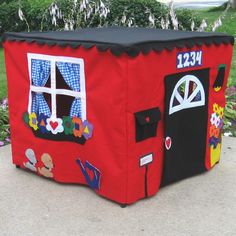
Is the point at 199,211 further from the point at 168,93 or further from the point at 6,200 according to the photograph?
the point at 6,200

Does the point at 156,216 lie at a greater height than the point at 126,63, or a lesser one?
lesser

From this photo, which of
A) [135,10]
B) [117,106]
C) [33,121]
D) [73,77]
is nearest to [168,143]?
[117,106]

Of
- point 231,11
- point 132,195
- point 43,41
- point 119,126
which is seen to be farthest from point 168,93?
point 231,11

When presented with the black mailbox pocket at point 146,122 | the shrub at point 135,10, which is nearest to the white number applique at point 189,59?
the black mailbox pocket at point 146,122

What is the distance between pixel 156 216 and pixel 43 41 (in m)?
1.53

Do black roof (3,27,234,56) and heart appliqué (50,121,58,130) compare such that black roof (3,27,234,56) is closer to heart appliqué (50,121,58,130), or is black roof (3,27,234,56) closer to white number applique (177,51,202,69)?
white number applique (177,51,202,69)

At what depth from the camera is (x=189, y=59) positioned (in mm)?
3637

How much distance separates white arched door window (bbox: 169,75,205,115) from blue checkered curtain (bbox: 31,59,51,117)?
972mm

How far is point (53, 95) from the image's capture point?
3723mm

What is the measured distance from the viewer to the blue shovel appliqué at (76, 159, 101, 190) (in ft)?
11.8

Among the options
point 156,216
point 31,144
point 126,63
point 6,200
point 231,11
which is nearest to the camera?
point 126,63

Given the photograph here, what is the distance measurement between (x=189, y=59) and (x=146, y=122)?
656 mm

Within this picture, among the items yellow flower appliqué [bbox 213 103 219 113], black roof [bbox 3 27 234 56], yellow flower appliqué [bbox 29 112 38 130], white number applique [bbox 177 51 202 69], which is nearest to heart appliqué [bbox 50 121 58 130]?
yellow flower appliqué [bbox 29 112 38 130]

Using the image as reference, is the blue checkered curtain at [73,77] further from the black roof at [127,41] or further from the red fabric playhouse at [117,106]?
the black roof at [127,41]
